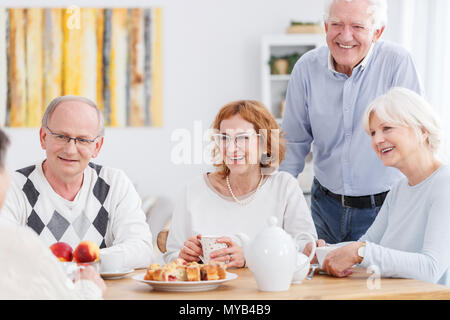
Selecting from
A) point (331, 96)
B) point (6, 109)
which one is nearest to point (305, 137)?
point (331, 96)

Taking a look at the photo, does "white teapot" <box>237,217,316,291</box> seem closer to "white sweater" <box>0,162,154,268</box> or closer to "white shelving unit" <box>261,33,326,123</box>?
"white sweater" <box>0,162,154,268</box>

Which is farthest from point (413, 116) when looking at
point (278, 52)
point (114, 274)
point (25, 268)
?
point (278, 52)

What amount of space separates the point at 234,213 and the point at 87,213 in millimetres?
501

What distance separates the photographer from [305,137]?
8.61 ft

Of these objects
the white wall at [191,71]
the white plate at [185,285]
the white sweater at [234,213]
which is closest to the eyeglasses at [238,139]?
the white sweater at [234,213]

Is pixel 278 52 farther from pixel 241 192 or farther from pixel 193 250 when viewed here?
pixel 193 250

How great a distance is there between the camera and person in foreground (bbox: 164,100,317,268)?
6.97 feet

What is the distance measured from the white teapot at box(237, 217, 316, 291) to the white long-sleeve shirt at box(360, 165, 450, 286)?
304 millimetres

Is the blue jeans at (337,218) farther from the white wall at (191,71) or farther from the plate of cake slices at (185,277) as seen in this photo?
the white wall at (191,71)

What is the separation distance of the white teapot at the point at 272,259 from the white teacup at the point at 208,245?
33 cm

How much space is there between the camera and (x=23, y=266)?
1082 mm

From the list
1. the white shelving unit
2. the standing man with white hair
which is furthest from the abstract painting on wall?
the standing man with white hair

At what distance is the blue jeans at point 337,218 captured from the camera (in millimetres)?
2459

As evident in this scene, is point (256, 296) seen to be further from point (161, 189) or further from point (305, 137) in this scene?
point (161, 189)
